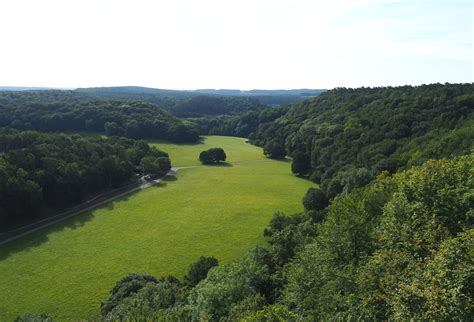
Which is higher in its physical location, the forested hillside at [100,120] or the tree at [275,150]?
the forested hillside at [100,120]

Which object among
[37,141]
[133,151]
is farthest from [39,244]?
[133,151]

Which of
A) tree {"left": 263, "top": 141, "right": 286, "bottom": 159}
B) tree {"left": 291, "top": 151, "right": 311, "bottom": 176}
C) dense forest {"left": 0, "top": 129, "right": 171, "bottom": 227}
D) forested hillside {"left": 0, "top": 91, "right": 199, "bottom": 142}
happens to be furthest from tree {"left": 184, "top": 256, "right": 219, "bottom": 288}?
forested hillside {"left": 0, "top": 91, "right": 199, "bottom": 142}

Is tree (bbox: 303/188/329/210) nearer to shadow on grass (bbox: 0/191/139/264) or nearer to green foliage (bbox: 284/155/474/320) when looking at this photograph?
green foliage (bbox: 284/155/474/320)

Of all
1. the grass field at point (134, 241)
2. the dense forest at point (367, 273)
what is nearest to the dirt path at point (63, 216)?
the grass field at point (134, 241)

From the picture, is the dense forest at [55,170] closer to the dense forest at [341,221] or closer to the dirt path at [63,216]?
the dense forest at [341,221]

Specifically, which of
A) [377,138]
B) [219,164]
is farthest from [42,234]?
[377,138]

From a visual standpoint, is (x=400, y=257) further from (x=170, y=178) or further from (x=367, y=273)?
(x=170, y=178)

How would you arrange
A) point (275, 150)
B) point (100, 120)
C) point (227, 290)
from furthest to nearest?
point (100, 120) < point (275, 150) < point (227, 290)

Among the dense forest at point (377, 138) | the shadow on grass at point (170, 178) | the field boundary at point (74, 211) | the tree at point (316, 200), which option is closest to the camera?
the field boundary at point (74, 211)
